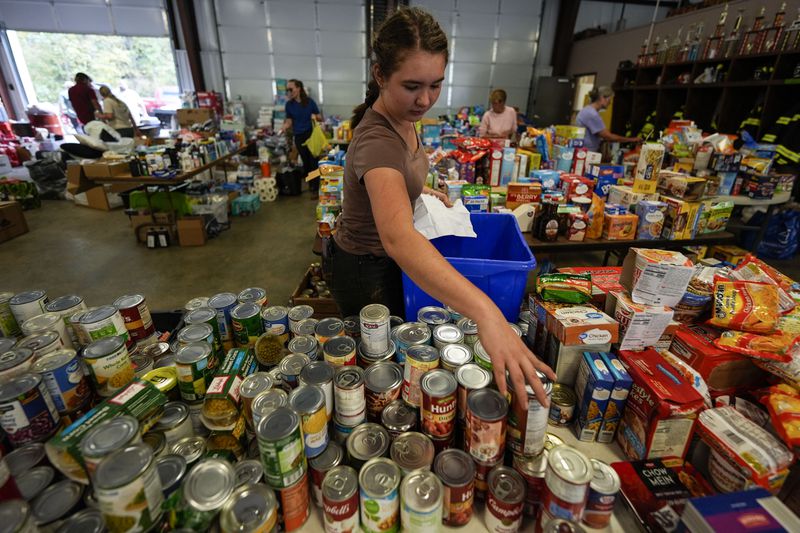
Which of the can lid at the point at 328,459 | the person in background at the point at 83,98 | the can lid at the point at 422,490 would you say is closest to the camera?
the can lid at the point at 422,490

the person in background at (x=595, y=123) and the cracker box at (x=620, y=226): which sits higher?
the person in background at (x=595, y=123)

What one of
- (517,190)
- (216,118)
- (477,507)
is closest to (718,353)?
(477,507)

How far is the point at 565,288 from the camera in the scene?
4.12 feet

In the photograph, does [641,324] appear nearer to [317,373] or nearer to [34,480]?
[317,373]

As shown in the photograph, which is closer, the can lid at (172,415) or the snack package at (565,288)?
the can lid at (172,415)

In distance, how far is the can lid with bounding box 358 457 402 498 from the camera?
758 millimetres

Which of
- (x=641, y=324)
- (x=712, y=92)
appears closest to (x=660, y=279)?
(x=641, y=324)

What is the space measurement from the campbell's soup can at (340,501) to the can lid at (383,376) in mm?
203

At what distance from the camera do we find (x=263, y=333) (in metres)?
1.28

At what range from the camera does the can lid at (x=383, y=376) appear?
965 millimetres

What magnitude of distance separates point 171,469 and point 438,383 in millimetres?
608

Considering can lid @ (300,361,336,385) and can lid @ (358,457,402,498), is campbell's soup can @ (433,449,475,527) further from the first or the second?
can lid @ (300,361,336,385)

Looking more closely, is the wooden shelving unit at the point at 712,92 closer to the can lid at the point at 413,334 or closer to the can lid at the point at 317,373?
the can lid at the point at 413,334

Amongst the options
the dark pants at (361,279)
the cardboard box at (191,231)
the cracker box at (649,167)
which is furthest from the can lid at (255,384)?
the cardboard box at (191,231)
